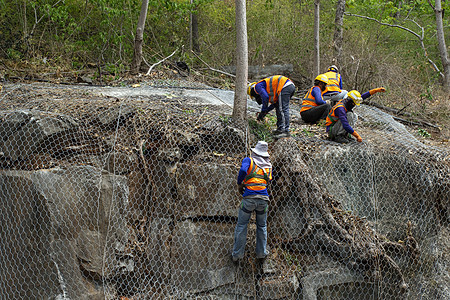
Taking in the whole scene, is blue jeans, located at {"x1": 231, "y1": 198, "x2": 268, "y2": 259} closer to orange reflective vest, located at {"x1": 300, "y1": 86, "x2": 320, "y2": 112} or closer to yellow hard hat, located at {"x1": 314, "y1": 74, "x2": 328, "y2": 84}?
orange reflective vest, located at {"x1": 300, "y1": 86, "x2": 320, "y2": 112}

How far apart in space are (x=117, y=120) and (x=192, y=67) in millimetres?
4772

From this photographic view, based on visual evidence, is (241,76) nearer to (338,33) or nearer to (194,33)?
(338,33)

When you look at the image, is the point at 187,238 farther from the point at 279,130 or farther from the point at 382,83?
the point at 382,83

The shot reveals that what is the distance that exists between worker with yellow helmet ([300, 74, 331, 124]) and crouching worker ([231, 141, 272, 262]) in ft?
7.02

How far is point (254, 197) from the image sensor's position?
4141mm

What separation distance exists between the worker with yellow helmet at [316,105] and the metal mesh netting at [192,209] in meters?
0.73

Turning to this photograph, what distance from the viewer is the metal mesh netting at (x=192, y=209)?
14.0 feet

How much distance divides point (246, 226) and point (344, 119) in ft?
6.80

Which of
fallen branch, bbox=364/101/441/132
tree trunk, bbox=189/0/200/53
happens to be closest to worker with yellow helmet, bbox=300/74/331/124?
fallen branch, bbox=364/101/441/132

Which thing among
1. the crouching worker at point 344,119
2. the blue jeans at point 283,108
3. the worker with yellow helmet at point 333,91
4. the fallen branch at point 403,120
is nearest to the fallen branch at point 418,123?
the fallen branch at point 403,120

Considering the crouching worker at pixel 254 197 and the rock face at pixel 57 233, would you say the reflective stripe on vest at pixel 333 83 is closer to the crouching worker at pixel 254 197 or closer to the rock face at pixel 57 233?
the crouching worker at pixel 254 197

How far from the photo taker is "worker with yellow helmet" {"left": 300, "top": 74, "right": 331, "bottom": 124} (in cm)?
605

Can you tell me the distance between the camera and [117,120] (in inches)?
202

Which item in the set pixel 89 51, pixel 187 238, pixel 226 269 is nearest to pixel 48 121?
pixel 187 238
